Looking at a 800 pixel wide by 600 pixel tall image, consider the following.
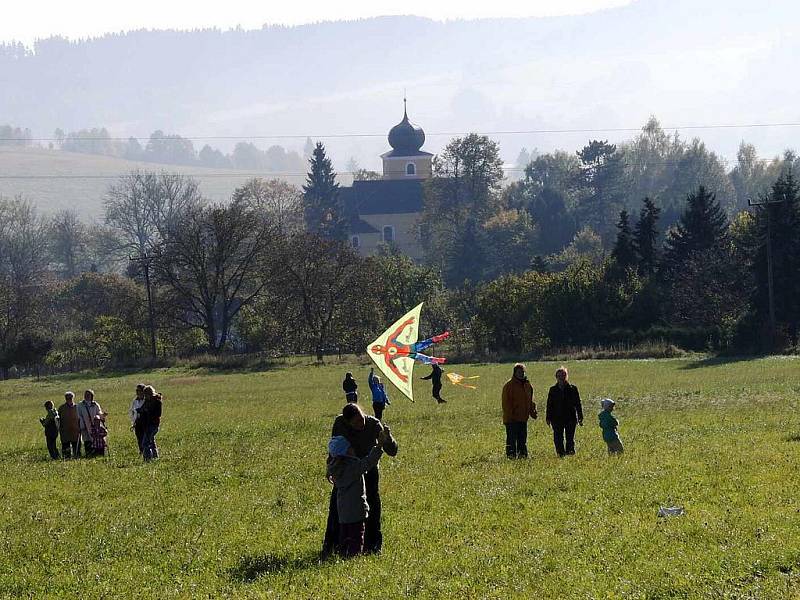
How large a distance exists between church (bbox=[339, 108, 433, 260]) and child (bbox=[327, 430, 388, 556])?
16364 cm

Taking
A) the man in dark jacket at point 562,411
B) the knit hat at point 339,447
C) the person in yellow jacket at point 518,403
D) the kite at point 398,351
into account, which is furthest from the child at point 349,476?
the man in dark jacket at point 562,411

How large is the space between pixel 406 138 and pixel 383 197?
1542cm

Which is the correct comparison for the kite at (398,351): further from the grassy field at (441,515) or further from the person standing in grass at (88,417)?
the person standing in grass at (88,417)

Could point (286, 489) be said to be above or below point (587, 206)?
below

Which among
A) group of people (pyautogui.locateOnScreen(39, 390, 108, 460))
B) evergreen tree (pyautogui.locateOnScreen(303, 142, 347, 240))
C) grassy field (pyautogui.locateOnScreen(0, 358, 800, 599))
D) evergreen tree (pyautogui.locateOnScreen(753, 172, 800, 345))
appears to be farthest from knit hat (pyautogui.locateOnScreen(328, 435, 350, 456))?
evergreen tree (pyautogui.locateOnScreen(303, 142, 347, 240))

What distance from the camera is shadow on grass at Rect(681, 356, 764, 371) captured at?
56750mm

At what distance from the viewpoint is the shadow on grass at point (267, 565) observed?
41.3ft

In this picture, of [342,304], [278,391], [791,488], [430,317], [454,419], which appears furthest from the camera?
[430,317]

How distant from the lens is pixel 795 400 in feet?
101

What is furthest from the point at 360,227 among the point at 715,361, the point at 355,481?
the point at 355,481

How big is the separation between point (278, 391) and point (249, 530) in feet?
112

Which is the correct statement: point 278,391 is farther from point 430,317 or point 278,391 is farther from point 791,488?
point 430,317

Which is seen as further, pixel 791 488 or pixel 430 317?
pixel 430 317

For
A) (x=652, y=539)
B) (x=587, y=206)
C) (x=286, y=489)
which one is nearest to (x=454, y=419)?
(x=286, y=489)
